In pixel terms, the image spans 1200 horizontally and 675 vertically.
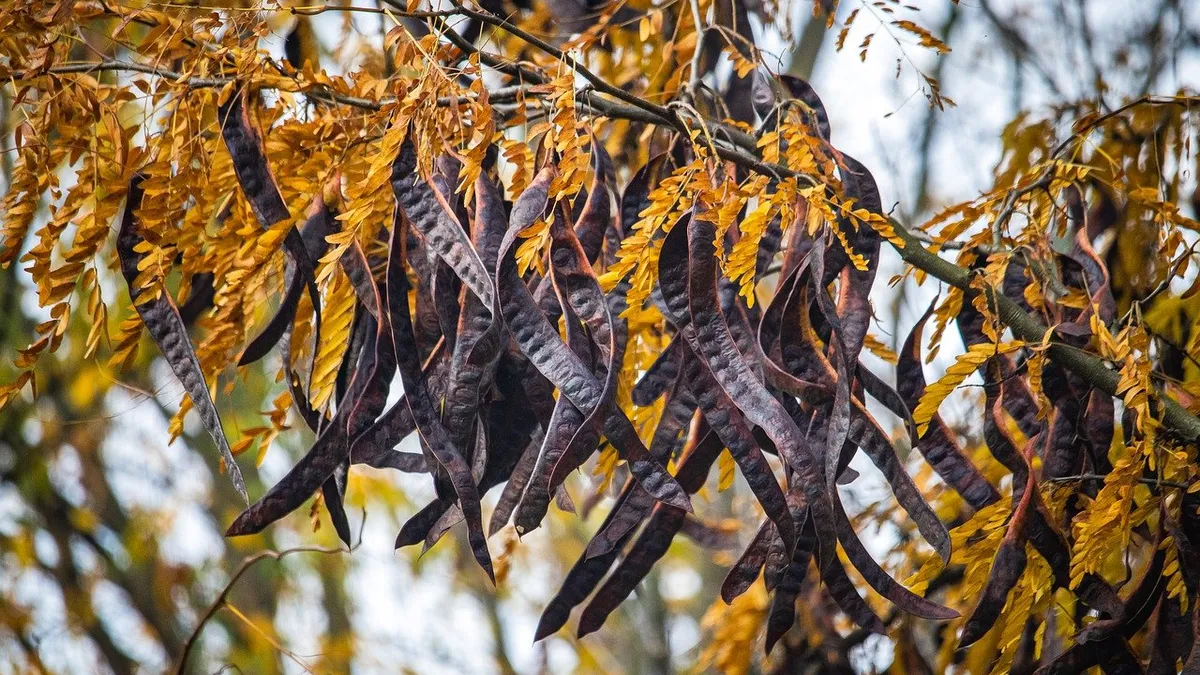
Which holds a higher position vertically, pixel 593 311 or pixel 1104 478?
pixel 593 311

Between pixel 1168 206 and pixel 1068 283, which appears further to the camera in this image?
pixel 1068 283

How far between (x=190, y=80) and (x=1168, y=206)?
5.54ft

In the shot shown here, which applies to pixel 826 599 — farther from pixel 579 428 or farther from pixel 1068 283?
pixel 579 428

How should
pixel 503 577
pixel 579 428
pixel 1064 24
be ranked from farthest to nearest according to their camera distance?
pixel 1064 24
pixel 503 577
pixel 579 428

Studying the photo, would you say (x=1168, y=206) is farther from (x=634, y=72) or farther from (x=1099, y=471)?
(x=634, y=72)

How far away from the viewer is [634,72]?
2.76 meters

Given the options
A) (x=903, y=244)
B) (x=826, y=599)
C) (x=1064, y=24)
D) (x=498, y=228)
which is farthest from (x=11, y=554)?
(x=1064, y=24)

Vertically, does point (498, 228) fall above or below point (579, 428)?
above

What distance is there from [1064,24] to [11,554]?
18.8 feet

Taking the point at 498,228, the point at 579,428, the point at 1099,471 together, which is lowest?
the point at 1099,471

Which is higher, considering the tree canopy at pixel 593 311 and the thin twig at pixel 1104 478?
the tree canopy at pixel 593 311

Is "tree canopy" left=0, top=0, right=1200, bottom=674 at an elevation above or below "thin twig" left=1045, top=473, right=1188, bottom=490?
above

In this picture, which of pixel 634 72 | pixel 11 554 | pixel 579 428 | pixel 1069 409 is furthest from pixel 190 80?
pixel 11 554

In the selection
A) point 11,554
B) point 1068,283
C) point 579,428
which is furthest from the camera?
point 11,554
